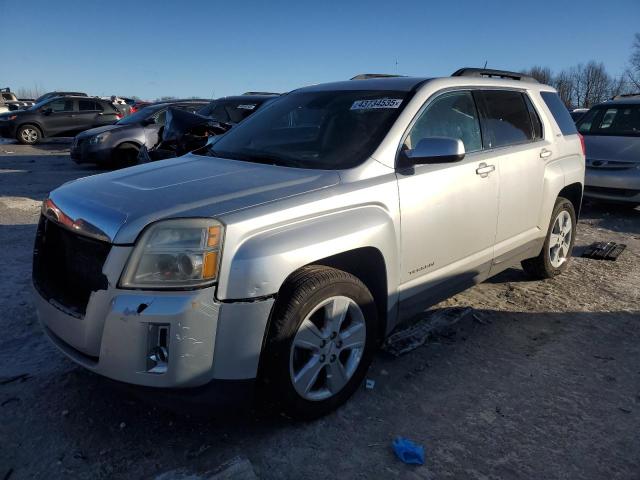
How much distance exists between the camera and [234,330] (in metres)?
2.28

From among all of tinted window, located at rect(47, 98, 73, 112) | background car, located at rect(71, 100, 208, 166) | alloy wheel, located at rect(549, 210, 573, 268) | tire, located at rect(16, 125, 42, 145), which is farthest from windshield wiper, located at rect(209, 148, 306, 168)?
tire, located at rect(16, 125, 42, 145)

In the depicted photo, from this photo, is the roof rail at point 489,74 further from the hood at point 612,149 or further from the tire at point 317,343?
the hood at point 612,149

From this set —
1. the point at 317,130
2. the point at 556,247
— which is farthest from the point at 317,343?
the point at 556,247

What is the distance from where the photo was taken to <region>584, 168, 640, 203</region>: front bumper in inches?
299

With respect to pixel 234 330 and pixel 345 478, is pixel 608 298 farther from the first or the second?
pixel 234 330

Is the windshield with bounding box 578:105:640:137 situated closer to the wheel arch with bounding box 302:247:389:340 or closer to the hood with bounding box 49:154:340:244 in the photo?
the wheel arch with bounding box 302:247:389:340

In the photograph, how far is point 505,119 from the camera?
411cm

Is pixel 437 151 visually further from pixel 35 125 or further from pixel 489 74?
pixel 35 125

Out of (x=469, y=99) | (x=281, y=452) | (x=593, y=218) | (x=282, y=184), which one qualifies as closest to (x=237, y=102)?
(x=593, y=218)

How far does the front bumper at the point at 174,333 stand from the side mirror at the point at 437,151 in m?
1.30

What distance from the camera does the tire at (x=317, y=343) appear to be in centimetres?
243

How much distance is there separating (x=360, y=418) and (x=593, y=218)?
6578 millimetres

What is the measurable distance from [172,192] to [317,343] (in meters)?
1.05

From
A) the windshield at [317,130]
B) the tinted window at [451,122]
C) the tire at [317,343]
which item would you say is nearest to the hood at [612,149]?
the tinted window at [451,122]
